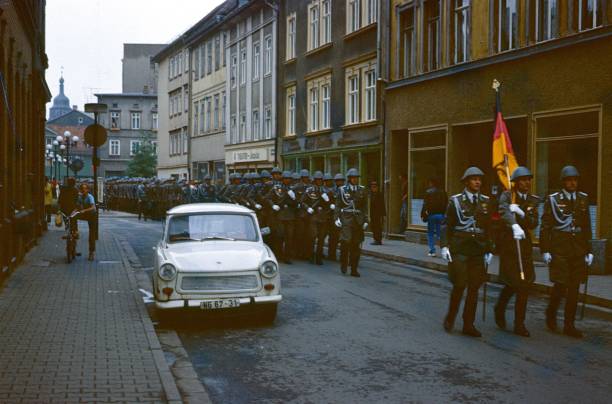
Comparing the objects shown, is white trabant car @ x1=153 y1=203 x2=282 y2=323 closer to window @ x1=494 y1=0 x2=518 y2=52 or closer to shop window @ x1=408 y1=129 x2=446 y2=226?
window @ x1=494 y1=0 x2=518 y2=52

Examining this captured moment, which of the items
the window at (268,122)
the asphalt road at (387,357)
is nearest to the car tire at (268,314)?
the asphalt road at (387,357)

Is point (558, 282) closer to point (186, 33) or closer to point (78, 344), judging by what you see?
point (78, 344)

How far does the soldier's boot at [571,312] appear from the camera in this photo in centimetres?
1008

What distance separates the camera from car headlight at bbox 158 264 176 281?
10.5 m

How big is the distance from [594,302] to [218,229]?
565cm

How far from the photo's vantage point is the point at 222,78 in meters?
53.0

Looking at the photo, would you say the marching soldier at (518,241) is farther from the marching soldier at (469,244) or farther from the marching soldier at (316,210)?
the marching soldier at (316,210)

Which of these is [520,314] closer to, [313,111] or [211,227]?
[211,227]

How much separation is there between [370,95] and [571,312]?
20595 mm

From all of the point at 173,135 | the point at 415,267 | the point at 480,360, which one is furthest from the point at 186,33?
the point at 480,360

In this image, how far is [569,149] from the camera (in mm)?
18984

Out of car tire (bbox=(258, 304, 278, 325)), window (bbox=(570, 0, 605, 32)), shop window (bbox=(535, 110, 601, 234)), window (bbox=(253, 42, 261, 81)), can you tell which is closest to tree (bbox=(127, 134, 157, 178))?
window (bbox=(253, 42, 261, 81))

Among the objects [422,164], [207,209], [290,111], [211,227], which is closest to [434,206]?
[422,164]

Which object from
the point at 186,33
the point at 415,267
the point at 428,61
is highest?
the point at 186,33
